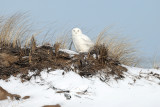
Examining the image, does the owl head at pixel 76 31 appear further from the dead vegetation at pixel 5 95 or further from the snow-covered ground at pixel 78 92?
the dead vegetation at pixel 5 95

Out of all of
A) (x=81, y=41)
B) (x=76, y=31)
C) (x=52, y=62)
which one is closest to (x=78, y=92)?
(x=52, y=62)

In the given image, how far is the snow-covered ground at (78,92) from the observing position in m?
2.93

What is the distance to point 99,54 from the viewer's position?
3.96 meters

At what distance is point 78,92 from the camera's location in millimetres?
3107

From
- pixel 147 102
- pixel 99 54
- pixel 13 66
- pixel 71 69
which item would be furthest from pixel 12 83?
pixel 147 102

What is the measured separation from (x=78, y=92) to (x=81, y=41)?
1.86 meters

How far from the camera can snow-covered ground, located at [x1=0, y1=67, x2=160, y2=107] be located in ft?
9.62

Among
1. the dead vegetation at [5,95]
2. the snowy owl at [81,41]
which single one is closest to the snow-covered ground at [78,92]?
the dead vegetation at [5,95]

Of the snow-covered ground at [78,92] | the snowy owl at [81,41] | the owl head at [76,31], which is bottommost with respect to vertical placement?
the snow-covered ground at [78,92]

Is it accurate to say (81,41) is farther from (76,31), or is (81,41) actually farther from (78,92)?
(78,92)

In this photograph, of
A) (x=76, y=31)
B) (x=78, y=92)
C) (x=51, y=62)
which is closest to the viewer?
(x=78, y=92)

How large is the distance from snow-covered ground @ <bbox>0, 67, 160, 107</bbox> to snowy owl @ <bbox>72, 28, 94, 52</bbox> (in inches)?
54.9

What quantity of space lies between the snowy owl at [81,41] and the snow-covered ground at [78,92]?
1.39m

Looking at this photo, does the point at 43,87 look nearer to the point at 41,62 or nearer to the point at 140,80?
the point at 41,62
